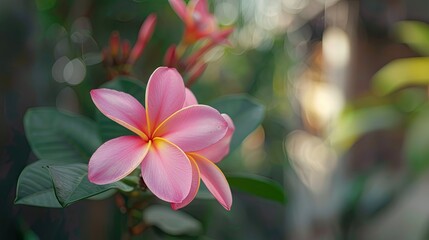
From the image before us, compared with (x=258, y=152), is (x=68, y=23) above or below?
above

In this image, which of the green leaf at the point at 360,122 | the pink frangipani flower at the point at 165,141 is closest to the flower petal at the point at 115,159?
the pink frangipani flower at the point at 165,141

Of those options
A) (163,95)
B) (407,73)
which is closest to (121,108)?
(163,95)

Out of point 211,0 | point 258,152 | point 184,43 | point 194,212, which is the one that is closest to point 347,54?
point 258,152

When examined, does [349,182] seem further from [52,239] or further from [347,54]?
[52,239]

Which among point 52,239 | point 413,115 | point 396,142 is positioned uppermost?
point 52,239

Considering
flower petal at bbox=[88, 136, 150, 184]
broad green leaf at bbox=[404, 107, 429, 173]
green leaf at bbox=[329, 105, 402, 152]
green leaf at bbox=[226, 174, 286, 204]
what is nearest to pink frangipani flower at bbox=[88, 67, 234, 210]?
flower petal at bbox=[88, 136, 150, 184]

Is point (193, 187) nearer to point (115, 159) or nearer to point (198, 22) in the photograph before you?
point (115, 159)
